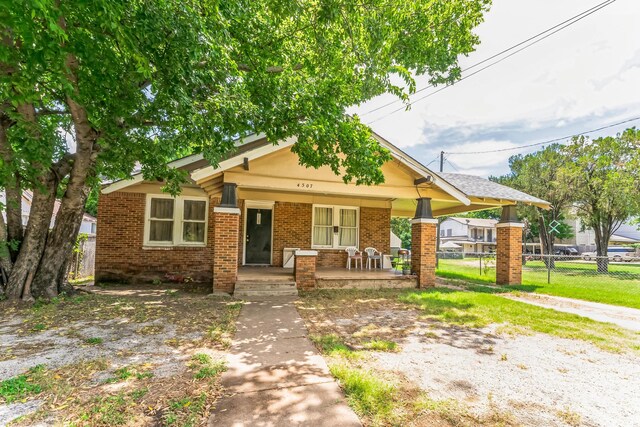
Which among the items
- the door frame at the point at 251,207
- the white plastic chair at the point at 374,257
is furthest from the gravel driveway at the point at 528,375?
the door frame at the point at 251,207

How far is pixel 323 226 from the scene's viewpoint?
12.2 m

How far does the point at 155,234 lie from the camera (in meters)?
10.3

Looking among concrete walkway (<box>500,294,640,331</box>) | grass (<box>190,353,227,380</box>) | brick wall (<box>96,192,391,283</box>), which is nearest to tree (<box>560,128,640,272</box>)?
concrete walkway (<box>500,294,640,331</box>)

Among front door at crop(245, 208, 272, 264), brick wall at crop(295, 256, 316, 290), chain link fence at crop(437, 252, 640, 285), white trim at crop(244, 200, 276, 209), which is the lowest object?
chain link fence at crop(437, 252, 640, 285)

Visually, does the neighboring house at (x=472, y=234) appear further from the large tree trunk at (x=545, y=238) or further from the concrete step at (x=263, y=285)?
the concrete step at (x=263, y=285)

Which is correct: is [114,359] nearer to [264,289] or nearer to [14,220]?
[264,289]

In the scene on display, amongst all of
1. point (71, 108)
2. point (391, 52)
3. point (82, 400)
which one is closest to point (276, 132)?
point (71, 108)

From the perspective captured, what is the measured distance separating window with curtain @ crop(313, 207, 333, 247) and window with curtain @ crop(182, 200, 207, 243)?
4151 mm

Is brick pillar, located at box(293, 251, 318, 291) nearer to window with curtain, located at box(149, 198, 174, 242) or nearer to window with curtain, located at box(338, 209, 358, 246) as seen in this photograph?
window with curtain, located at box(338, 209, 358, 246)

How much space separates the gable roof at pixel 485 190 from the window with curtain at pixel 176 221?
933 centimetres

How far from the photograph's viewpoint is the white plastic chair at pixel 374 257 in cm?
1216

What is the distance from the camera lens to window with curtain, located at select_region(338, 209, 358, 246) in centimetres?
1241

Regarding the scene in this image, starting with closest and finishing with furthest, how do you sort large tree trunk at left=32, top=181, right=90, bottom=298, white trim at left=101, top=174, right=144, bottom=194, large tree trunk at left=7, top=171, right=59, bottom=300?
large tree trunk at left=7, top=171, right=59, bottom=300
large tree trunk at left=32, top=181, right=90, bottom=298
white trim at left=101, top=174, right=144, bottom=194

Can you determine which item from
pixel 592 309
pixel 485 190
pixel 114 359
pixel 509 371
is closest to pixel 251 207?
pixel 114 359
